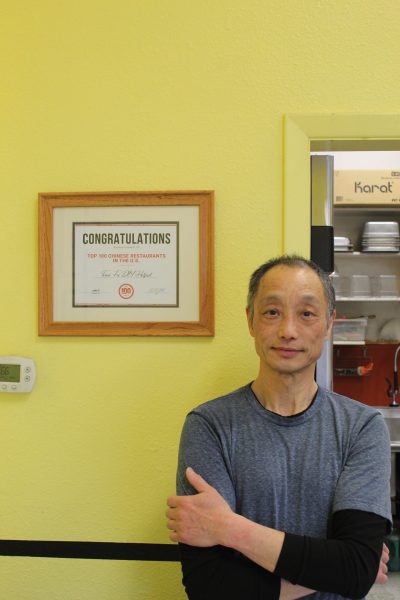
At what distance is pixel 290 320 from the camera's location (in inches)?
46.2

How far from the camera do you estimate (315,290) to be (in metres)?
1.19

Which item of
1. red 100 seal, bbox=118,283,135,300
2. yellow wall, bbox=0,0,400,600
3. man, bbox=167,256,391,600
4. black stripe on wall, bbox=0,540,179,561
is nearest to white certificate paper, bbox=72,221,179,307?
red 100 seal, bbox=118,283,135,300

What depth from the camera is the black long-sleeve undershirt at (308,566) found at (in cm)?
103

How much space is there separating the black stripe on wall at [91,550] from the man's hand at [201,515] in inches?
16.9

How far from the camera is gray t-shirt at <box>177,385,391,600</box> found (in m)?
1.12

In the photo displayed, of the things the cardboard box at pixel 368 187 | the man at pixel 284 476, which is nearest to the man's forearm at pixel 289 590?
the man at pixel 284 476

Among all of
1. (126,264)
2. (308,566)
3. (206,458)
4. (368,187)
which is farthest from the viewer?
(368,187)

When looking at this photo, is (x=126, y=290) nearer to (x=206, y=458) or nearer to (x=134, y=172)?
(x=134, y=172)

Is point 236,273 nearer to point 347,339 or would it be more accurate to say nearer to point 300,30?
point 300,30

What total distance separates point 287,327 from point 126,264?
549 mm

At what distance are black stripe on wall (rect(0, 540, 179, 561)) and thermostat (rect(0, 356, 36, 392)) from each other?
1.45 feet

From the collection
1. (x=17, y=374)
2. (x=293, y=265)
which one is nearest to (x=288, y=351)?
(x=293, y=265)

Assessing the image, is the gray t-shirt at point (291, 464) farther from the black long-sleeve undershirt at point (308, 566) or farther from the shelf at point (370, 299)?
the shelf at point (370, 299)

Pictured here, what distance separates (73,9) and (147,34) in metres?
0.22
